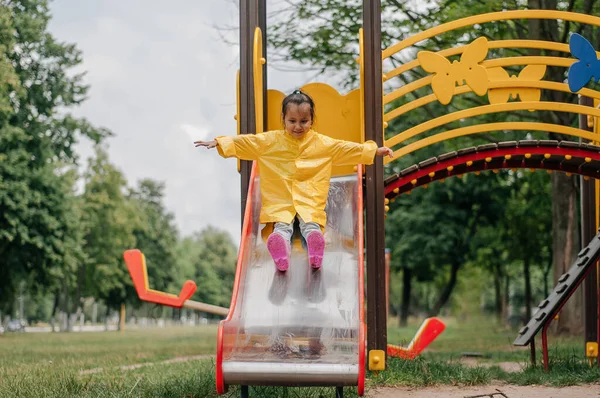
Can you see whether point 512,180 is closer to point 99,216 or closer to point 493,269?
point 493,269

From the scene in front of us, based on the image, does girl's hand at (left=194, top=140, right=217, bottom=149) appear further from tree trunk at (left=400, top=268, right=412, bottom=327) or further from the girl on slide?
tree trunk at (left=400, top=268, right=412, bottom=327)

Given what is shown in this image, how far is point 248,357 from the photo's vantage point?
5.17m

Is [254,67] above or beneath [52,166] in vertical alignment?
beneath

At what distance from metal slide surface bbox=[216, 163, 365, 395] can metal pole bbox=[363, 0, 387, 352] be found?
0.70 meters

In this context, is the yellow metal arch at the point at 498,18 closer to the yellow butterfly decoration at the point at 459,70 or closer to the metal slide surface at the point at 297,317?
the yellow butterfly decoration at the point at 459,70

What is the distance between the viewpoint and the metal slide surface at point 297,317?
4.93 meters

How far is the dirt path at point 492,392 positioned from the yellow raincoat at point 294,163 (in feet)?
5.25

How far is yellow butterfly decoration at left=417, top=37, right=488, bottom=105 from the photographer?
8.26 m

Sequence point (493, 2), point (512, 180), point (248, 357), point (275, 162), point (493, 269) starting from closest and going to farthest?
point (248, 357), point (275, 162), point (493, 2), point (512, 180), point (493, 269)

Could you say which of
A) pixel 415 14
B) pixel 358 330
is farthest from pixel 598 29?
pixel 358 330

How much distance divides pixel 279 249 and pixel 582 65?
439cm

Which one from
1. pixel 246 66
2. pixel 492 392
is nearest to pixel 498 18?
pixel 246 66

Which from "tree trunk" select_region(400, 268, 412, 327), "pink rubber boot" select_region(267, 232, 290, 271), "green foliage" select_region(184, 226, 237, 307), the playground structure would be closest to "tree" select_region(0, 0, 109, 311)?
"tree trunk" select_region(400, 268, 412, 327)

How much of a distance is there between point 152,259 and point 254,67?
45986 mm
